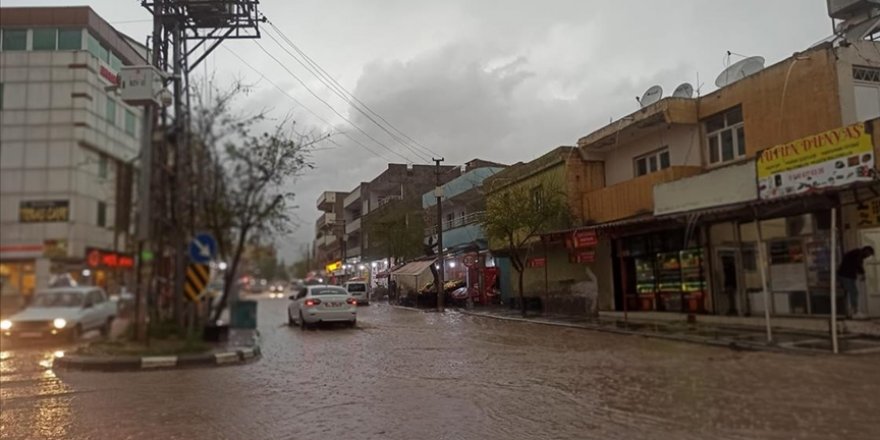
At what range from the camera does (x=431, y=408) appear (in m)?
8.19

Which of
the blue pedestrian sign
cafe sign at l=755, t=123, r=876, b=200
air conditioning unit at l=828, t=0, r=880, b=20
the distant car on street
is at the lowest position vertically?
the distant car on street

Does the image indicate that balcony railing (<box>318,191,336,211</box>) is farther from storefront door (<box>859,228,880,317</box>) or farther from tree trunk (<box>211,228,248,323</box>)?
storefront door (<box>859,228,880,317</box>)

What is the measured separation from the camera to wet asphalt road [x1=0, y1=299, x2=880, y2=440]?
22.7 ft

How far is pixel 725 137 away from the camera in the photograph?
20141mm

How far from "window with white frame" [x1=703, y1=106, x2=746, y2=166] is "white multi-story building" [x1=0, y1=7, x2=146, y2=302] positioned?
62.8ft

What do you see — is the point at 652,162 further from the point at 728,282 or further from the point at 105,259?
the point at 105,259

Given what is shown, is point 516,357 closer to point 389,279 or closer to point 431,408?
point 431,408

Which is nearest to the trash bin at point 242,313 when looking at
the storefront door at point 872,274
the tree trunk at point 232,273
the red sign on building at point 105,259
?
the tree trunk at point 232,273

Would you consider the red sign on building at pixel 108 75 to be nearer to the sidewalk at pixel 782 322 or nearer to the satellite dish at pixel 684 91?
the sidewalk at pixel 782 322

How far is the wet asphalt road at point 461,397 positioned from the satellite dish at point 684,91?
10030mm

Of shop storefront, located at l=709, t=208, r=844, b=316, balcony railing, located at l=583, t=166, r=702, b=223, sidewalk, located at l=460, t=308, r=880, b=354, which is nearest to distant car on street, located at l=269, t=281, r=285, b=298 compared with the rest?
sidewalk, located at l=460, t=308, r=880, b=354

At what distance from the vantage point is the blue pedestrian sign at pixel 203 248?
8.87 feet

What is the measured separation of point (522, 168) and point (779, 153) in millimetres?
14748

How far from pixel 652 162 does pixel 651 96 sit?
228 cm
